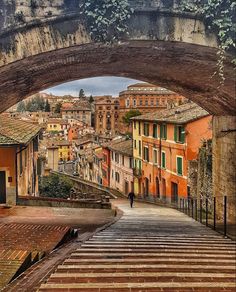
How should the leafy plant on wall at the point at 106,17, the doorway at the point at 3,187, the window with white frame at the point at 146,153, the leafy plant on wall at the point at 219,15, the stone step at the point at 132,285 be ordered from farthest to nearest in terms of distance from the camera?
the window with white frame at the point at 146,153 < the doorway at the point at 3,187 < the leafy plant on wall at the point at 219,15 < the leafy plant on wall at the point at 106,17 < the stone step at the point at 132,285

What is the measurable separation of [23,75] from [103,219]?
27.4ft

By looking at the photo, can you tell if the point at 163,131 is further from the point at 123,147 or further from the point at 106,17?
the point at 106,17

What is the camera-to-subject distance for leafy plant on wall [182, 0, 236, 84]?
634 cm

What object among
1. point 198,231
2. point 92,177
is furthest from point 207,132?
point 92,177

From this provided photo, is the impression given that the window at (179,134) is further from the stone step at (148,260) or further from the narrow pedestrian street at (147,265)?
the stone step at (148,260)

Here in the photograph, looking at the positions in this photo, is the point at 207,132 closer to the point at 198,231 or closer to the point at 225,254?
the point at 198,231

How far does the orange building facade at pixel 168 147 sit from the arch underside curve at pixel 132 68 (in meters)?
17.2

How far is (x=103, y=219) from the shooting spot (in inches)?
573

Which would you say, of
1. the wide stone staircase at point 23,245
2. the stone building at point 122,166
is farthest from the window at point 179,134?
the wide stone staircase at point 23,245

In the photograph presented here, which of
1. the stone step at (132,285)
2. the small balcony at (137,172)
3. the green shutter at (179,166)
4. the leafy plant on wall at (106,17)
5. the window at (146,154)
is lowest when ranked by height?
the small balcony at (137,172)

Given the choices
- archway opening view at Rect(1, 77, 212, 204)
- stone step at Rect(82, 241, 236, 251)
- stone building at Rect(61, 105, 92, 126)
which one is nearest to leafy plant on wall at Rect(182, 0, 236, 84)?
stone step at Rect(82, 241, 236, 251)

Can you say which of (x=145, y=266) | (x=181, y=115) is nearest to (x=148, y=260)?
(x=145, y=266)

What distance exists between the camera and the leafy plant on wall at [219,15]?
20.8ft

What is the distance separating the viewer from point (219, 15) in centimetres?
648
